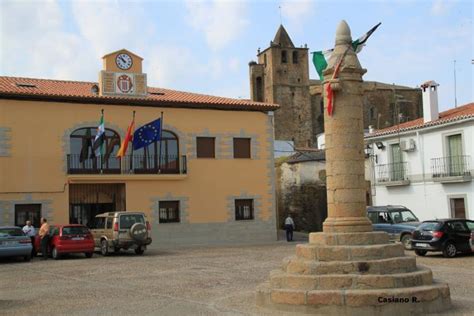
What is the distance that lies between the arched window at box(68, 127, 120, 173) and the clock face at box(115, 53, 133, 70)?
3.34 meters

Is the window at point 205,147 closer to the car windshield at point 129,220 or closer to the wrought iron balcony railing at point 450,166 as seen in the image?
the car windshield at point 129,220

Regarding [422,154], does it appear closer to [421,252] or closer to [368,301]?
[421,252]

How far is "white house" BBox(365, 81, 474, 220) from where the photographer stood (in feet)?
90.4

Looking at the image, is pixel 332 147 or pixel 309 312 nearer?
pixel 309 312

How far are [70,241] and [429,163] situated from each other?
57.0 ft

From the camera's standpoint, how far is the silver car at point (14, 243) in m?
19.6

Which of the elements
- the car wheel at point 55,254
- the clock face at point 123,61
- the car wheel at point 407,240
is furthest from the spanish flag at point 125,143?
the car wheel at point 407,240

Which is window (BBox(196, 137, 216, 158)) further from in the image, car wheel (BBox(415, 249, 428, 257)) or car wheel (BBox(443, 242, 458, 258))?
car wheel (BBox(443, 242, 458, 258))

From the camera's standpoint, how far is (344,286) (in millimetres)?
9602

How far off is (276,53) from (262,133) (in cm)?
4335

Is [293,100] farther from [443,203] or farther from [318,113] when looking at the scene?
[443,203]

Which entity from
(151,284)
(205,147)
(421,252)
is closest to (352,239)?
(151,284)

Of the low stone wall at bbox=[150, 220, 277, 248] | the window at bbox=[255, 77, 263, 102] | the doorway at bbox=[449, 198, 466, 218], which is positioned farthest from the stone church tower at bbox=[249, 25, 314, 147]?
the doorway at bbox=[449, 198, 466, 218]

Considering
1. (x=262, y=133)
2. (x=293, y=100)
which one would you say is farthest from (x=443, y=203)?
(x=293, y=100)
